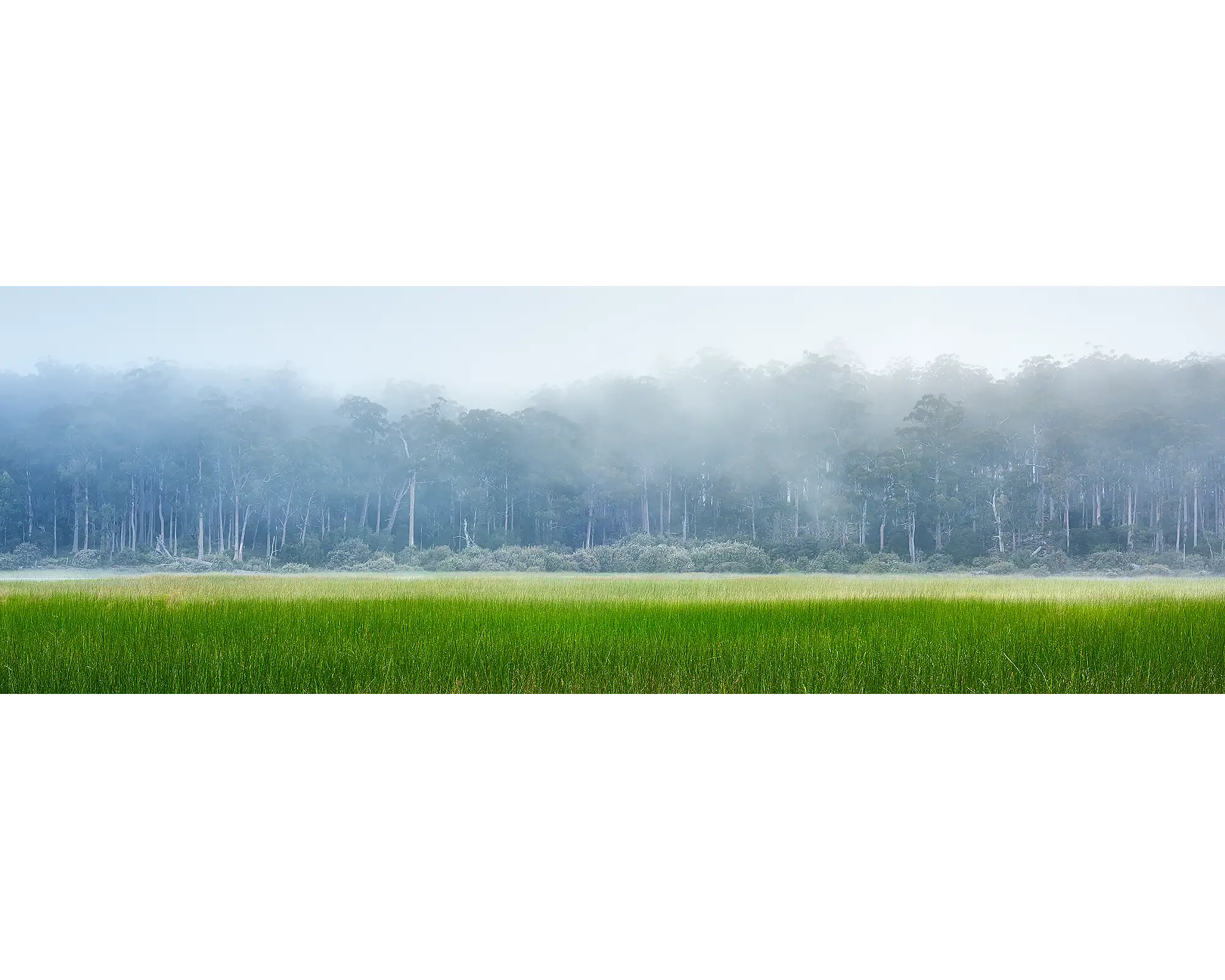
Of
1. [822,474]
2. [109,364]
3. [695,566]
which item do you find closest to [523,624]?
[695,566]

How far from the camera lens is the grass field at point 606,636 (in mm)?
6137

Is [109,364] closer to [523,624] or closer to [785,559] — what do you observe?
[523,624]

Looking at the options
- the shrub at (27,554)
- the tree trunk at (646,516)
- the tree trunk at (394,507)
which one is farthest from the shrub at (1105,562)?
the shrub at (27,554)

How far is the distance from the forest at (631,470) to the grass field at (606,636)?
15.3 inches

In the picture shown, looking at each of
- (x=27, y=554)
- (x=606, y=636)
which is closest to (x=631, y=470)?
(x=606, y=636)

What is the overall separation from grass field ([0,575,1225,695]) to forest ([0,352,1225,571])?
15.3 inches

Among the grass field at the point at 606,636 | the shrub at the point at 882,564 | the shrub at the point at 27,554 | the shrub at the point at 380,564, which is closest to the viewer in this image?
the grass field at the point at 606,636

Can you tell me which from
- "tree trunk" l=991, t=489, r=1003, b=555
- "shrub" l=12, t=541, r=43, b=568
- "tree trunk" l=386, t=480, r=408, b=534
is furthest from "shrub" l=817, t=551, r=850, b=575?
"shrub" l=12, t=541, r=43, b=568

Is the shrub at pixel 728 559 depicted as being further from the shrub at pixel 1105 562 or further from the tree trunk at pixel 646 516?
the shrub at pixel 1105 562

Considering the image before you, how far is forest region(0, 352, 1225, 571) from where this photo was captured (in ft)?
26.4

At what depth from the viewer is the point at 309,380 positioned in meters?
8.09

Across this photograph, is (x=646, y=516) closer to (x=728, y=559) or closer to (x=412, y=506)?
(x=728, y=559)

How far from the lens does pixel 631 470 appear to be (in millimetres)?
8289

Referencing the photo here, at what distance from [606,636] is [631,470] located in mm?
2145
